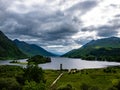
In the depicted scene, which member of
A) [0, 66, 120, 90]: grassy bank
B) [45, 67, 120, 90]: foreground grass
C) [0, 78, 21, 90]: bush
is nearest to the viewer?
[0, 78, 21, 90]: bush

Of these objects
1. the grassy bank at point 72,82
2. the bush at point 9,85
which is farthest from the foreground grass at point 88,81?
the bush at point 9,85

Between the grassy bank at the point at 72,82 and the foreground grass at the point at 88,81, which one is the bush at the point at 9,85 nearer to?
the grassy bank at the point at 72,82

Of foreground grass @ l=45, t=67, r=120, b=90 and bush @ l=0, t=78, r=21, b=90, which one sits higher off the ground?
bush @ l=0, t=78, r=21, b=90

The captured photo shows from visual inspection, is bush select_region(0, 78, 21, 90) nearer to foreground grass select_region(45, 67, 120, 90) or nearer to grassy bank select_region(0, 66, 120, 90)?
grassy bank select_region(0, 66, 120, 90)

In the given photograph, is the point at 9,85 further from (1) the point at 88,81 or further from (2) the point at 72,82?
(1) the point at 88,81

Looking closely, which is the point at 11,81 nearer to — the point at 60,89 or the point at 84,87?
the point at 60,89

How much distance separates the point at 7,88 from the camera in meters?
96.4

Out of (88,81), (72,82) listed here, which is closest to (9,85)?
(72,82)

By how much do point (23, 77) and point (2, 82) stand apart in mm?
18011

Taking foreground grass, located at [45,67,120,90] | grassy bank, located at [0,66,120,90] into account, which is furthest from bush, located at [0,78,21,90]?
foreground grass, located at [45,67,120,90]

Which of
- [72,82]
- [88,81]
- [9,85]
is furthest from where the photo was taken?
[88,81]

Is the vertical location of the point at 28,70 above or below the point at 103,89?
above

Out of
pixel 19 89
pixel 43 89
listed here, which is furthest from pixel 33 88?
pixel 19 89

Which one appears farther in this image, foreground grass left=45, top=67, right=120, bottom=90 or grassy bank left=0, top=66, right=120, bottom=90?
foreground grass left=45, top=67, right=120, bottom=90
